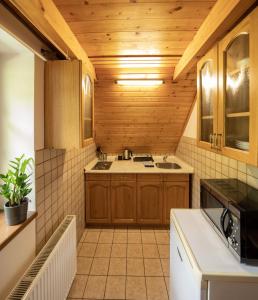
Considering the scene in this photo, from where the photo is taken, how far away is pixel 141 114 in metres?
3.29

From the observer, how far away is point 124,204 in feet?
10.4

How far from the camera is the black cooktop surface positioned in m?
1.08

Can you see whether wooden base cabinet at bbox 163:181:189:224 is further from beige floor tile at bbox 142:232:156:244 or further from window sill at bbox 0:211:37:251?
window sill at bbox 0:211:37:251

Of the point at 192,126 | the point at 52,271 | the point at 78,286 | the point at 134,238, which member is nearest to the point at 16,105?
the point at 52,271

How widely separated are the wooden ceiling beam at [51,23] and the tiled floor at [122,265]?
194 cm

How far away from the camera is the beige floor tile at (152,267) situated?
2.17 meters

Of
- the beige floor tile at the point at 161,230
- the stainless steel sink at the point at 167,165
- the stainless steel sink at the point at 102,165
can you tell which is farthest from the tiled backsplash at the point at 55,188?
the stainless steel sink at the point at 167,165

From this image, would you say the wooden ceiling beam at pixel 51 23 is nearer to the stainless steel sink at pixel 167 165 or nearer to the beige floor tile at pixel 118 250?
the beige floor tile at pixel 118 250

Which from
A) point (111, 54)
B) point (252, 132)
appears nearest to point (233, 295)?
point (252, 132)

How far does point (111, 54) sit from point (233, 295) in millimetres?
2051

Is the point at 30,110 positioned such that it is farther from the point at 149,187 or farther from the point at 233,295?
the point at 149,187

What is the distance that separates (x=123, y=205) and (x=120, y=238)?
0.44 metres

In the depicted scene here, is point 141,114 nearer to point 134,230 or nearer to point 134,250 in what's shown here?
point 134,230

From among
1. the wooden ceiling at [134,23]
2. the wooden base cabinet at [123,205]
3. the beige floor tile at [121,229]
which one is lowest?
the beige floor tile at [121,229]
